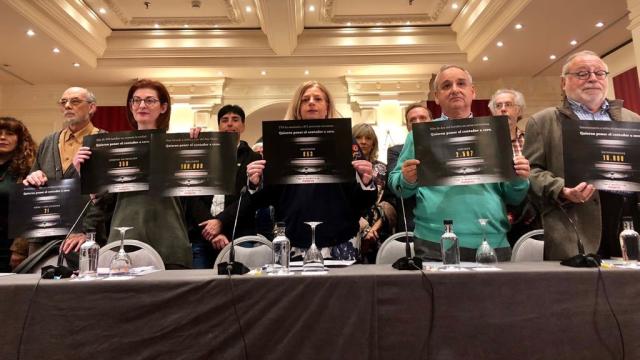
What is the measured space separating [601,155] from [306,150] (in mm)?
1114

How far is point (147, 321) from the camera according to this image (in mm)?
1173

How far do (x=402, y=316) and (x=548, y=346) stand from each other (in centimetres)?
39

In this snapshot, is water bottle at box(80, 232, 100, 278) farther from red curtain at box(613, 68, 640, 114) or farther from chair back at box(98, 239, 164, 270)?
red curtain at box(613, 68, 640, 114)

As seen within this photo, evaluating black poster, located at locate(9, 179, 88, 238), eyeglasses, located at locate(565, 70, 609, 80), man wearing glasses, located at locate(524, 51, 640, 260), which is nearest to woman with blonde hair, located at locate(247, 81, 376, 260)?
man wearing glasses, located at locate(524, 51, 640, 260)

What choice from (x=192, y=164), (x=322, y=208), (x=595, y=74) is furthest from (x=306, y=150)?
(x=595, y=74)

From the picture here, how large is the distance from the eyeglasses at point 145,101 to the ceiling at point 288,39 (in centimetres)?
457

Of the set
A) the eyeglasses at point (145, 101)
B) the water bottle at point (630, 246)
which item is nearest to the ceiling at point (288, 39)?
the eyeglasses at point (145, 101)

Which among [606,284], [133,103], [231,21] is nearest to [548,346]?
[606,284]

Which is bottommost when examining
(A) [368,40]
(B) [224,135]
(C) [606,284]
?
(C) [606,284]

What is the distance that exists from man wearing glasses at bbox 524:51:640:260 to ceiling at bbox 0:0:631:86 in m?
5.00

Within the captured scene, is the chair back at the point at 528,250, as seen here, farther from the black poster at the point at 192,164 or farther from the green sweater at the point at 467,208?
the black poster at the point at 192,164

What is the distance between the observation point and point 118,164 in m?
1.81

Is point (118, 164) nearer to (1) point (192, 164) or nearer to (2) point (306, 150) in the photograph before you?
(1) point (192, 164)

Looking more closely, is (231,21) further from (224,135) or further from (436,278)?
(436,278)
